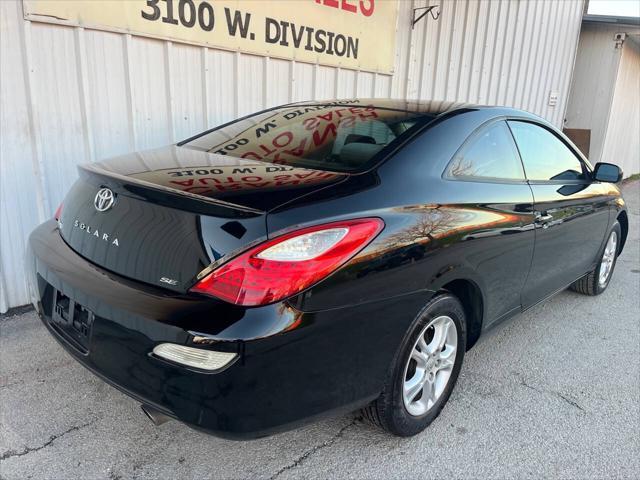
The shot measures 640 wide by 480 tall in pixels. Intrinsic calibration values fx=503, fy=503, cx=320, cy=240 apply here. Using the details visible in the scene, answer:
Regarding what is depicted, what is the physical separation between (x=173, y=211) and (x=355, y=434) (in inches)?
53.6

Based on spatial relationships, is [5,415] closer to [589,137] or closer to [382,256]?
[382,256]

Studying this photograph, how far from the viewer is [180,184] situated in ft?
6.45

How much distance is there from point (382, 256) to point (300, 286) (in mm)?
386

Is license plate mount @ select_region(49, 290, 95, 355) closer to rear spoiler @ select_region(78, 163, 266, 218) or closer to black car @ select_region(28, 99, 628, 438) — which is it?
black car @ select_region(28, 99, 628, 438)

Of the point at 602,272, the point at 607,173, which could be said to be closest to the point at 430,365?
the point at 607,173

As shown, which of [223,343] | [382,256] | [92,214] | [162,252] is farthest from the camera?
[92,214]

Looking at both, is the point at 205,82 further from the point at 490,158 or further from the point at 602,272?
the point at 602,272

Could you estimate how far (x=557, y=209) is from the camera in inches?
125

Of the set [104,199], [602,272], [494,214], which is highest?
[104,199]

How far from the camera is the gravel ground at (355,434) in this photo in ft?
7.03

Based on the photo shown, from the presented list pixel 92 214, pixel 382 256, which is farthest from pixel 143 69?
pixel 382 256

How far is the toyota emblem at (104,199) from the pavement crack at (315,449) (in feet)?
4.28

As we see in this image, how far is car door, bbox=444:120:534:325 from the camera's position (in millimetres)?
2408

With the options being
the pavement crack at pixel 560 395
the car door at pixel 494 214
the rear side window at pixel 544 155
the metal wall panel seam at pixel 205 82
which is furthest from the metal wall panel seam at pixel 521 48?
the pavement crack at pixel 560 395
